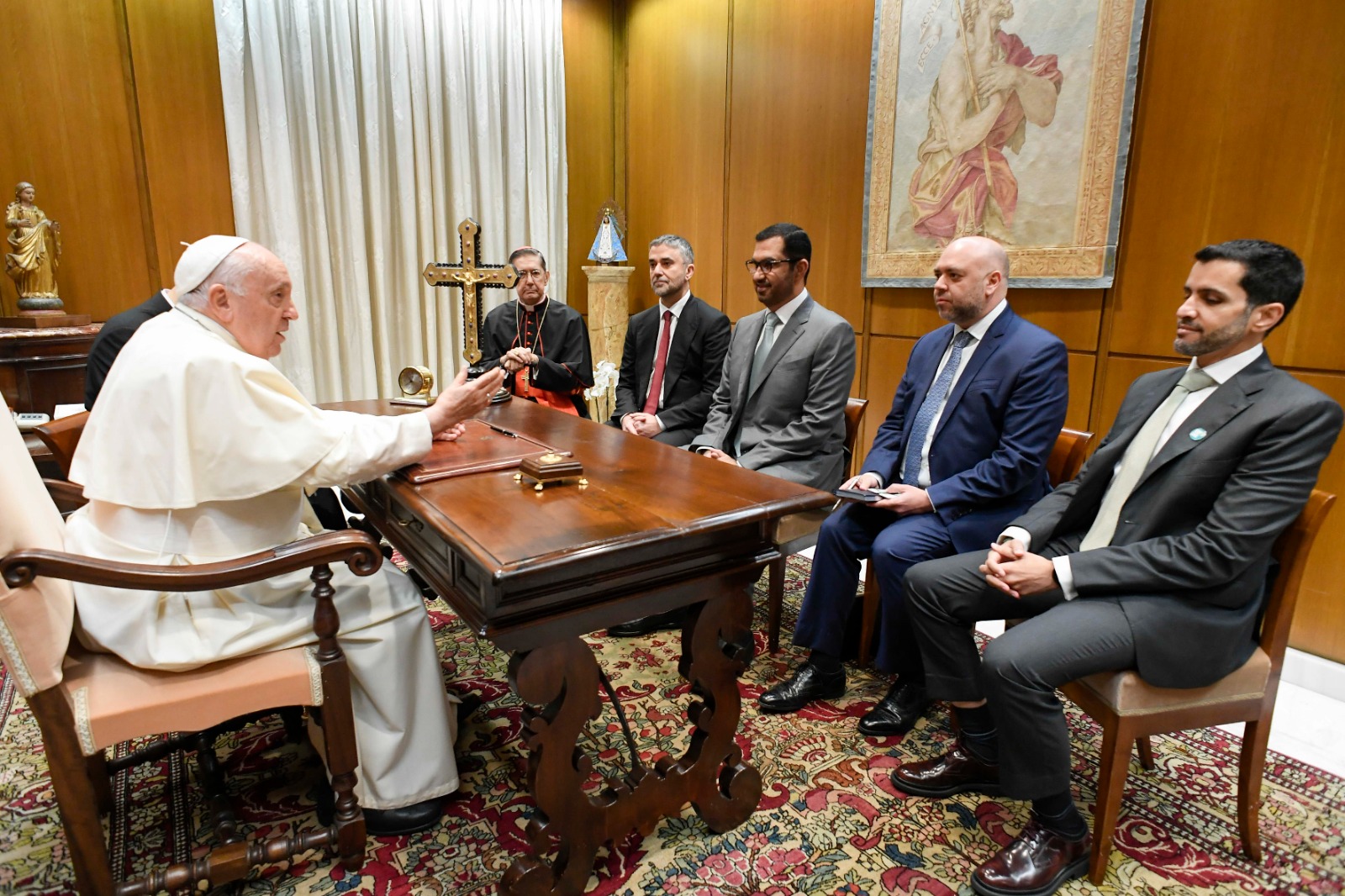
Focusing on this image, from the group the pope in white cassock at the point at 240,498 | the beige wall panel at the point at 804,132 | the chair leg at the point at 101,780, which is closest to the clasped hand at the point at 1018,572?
the pope in white cassock at the point at 240,498

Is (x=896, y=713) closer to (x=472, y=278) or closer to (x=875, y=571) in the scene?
(x=875, y=571)

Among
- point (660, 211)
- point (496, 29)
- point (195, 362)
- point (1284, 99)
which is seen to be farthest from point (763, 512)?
point (496, 29)

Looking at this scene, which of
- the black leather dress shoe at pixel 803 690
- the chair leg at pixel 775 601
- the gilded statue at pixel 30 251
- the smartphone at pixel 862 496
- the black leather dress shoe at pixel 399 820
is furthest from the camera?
the gilded statue at pixel 30 251

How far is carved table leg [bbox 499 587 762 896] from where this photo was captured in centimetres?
160

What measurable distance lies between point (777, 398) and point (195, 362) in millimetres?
2059

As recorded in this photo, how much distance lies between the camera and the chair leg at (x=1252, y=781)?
1834 millimetres

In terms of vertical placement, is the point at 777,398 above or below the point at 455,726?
above

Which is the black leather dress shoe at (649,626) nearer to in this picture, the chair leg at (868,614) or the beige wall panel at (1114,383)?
the chair leg at (868,614)

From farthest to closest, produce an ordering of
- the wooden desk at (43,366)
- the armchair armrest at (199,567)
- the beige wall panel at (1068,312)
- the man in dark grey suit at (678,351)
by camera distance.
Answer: the wooden desk at (43,366)
the man in dark grey suit at (678,351)
the beige wall panel at (1068,312)
the armchair armrest at (199,567)

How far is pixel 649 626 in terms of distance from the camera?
10.5 ft

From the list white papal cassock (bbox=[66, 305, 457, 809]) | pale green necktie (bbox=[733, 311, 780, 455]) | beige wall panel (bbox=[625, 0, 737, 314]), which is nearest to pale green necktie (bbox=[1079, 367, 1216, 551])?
pale green necktie (bbox=[733, 311, 780, 455])

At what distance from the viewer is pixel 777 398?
3.04 m

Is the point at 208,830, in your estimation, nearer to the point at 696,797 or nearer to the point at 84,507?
the point at 84,507

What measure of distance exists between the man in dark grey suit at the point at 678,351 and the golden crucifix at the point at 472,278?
90 cm
